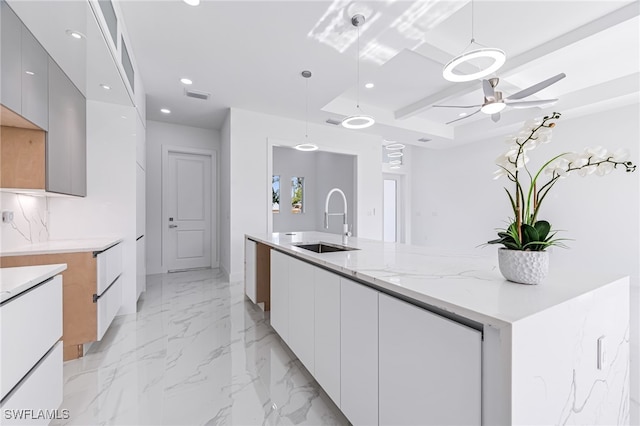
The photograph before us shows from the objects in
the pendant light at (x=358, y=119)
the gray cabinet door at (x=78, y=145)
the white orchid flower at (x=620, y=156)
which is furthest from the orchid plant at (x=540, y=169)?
the gray cabinet door at (x=78, y=145)

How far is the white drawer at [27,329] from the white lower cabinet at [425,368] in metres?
1.35

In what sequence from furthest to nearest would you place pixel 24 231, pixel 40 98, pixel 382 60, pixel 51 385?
pixel 382 60, pixel 24 231, pixel 40 98, pixel 51 385

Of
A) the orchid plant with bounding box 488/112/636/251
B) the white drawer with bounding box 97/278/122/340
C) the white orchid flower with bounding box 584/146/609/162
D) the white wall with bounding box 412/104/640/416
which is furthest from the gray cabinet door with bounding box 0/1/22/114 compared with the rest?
the white wall with bounding box 412/104/640/416

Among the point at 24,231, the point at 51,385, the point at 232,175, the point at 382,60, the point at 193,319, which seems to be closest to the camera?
the point at 51,385

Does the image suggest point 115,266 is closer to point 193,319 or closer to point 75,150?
point 193,319

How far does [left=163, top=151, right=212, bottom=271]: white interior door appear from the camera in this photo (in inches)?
198

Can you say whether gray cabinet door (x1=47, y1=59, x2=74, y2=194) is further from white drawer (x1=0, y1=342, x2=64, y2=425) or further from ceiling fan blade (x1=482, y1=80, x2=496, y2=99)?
ceiling fan blade (x1=482, y1=80, x2=496, y2=99)

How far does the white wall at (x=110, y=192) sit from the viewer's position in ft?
8.83

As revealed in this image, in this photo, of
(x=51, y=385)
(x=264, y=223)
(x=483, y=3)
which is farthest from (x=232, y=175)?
(x=483, y=3)

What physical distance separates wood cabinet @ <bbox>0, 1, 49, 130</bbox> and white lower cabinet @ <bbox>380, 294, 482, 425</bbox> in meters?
2.39

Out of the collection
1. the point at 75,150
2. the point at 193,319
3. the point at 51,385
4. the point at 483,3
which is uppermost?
the point at 483,3

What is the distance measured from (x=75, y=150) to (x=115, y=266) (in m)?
1.12

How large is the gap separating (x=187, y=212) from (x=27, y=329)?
4.36 m

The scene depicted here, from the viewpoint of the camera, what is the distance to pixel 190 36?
2.56 metres
